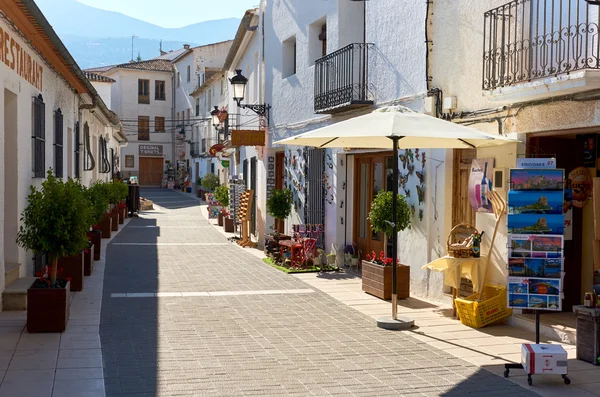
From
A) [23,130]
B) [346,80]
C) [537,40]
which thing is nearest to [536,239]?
[537,40]

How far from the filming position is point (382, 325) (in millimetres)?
8156

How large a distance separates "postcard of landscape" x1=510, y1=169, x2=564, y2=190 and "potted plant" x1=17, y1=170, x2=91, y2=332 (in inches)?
193

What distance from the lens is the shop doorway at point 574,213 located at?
8.05 meters

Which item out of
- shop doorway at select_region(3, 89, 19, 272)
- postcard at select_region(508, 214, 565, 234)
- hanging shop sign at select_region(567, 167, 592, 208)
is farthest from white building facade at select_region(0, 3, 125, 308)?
hanging shop sign at select_region(567, 167, 592, 208)

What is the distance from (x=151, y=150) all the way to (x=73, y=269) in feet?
149

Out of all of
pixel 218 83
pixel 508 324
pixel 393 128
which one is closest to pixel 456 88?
pixel 393 128

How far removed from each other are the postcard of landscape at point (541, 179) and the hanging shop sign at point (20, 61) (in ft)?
19.5

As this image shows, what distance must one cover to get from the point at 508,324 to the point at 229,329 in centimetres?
338

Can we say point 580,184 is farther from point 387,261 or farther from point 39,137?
point 39,137

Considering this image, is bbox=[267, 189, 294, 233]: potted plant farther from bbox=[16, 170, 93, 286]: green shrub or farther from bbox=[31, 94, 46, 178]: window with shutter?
bbox=[16, 170, 93, 286]: green shrub

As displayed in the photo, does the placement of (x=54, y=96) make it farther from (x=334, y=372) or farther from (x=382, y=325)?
(x=334, y=372)

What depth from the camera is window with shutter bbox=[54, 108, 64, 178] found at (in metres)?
11.9

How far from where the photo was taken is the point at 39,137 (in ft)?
33.8

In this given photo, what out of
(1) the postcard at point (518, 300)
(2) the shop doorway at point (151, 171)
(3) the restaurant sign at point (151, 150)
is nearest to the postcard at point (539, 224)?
(1) the postcard at point (518, 300)
